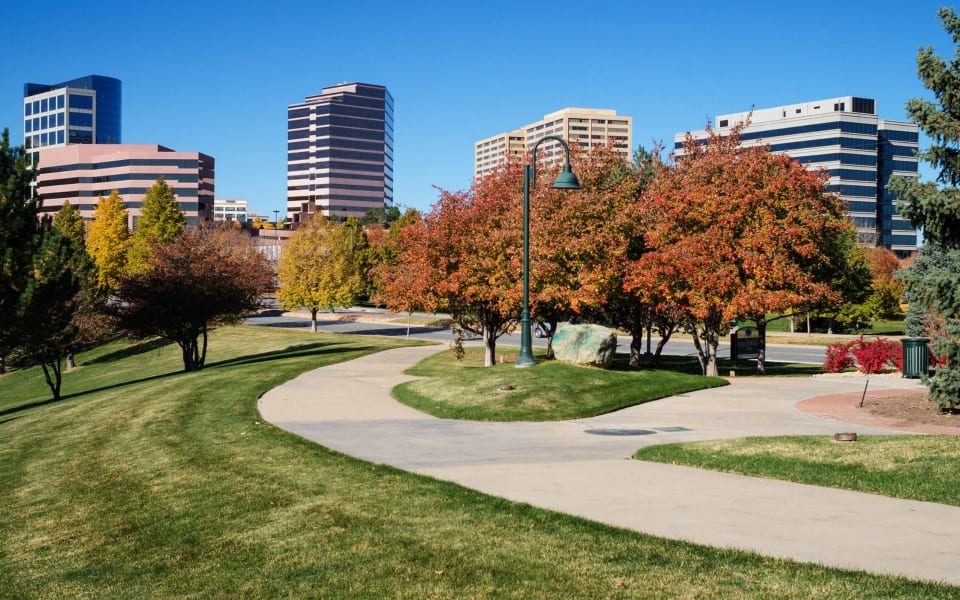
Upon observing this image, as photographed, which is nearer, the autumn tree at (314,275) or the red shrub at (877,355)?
the red shrub at (877,355)

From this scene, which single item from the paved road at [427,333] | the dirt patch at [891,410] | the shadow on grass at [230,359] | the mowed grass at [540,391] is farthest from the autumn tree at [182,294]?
the dirt patch at [891,410]

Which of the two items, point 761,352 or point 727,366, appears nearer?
point 761,352

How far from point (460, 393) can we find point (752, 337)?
1868 cm

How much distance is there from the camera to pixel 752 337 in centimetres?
3375

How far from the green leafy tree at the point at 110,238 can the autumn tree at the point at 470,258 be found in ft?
156

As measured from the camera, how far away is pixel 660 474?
10.9 metres

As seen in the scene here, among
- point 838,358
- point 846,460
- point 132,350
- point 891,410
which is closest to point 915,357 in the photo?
point 838,358

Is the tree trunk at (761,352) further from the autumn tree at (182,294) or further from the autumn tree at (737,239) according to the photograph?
the autumn tree at (182,294)

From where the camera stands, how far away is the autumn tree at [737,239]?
1016 inches

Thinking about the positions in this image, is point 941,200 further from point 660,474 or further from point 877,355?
point 877,355

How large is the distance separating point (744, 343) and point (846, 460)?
22.2 m

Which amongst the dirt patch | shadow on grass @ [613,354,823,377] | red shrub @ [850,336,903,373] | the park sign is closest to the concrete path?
the dirt patch

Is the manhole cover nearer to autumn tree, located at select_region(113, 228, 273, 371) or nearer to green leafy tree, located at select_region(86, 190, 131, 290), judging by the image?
autumn tree, located at select_region(113, 228, 273, 371)

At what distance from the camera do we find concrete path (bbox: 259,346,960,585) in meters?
7.63
